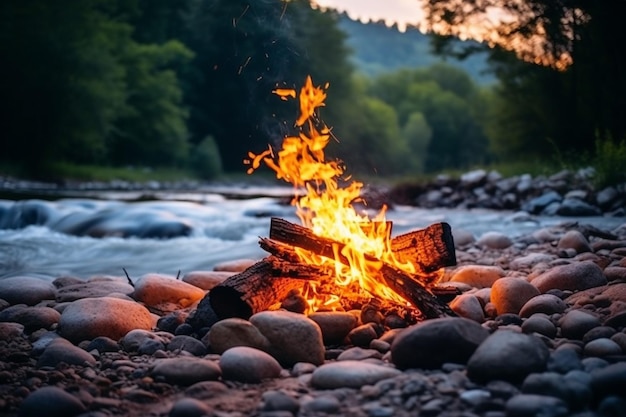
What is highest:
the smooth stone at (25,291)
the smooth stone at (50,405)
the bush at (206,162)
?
the bush at (206,162)

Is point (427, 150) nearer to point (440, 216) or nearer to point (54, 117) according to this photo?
point (54, 117)

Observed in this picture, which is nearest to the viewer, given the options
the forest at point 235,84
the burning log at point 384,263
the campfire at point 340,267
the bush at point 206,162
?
the burning log at point 384,263

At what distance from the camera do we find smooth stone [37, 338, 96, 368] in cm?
349

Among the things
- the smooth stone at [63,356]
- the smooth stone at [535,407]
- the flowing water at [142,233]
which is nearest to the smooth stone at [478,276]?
the smooth stone at [535,407]

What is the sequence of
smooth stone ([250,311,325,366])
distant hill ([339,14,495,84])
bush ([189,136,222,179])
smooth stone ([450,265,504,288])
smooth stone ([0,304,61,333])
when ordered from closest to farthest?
smooth stone ([250,311,325,366]) < smooth stone ([0,304,61,333]) < smooth stone ([450,265,504,288]) < bush ([189,136,222,179]) < distant hill ([339,14,495,84])

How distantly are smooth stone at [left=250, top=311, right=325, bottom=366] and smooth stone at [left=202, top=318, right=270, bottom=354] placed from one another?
40 mm

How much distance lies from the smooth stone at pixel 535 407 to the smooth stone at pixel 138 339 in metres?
2.17

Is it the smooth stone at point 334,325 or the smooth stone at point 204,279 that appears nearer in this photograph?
the smooth stone at point 334,325

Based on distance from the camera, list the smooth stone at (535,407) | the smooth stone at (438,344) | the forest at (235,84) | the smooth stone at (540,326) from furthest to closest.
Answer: the forest at (235,84), the smooth stone at (540,326), the smooth stone at (438,344), the smooth stone at (535,407)

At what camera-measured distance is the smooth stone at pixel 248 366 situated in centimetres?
316

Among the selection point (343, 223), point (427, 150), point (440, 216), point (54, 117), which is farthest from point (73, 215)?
point (427, 150)

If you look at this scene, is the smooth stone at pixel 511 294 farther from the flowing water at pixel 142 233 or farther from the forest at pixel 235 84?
the flowing water at pixel 142 233

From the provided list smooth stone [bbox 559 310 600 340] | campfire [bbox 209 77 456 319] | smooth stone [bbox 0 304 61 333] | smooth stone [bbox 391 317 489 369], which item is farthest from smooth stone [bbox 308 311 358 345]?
smooth stone [bbox 0 304 61 333]

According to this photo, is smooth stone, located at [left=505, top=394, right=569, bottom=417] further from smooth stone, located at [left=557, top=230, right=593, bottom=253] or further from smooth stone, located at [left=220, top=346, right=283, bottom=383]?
smooth stone, located at [left=557, top=230, right=593, bottom=253]
